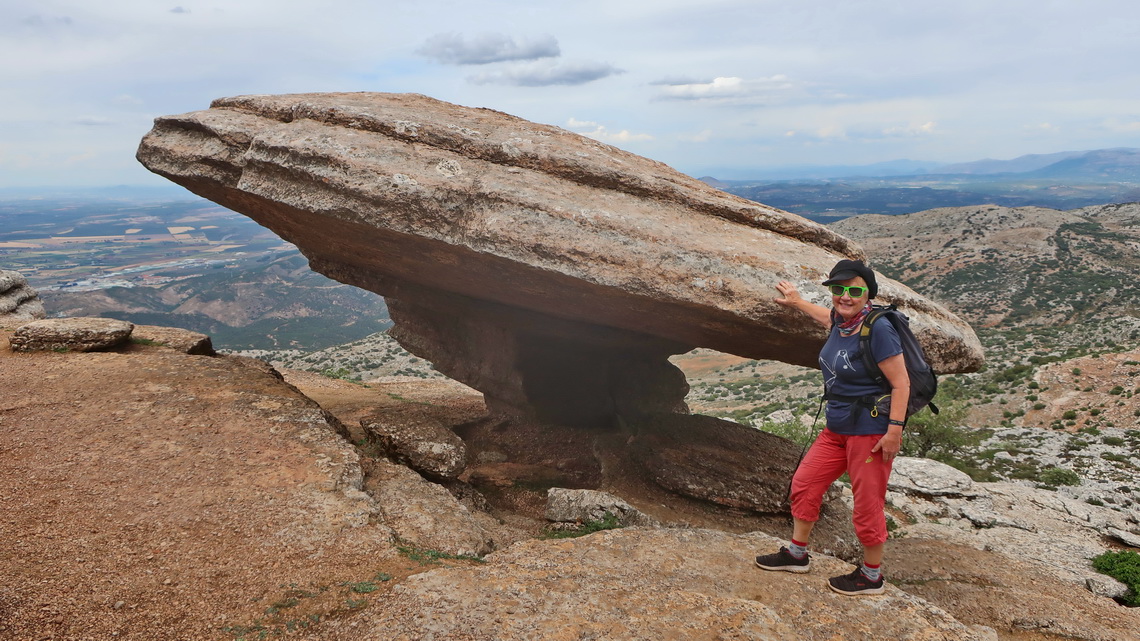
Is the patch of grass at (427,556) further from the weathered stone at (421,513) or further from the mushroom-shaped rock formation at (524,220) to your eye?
the mushroom-shaped rock formation at (524,220)

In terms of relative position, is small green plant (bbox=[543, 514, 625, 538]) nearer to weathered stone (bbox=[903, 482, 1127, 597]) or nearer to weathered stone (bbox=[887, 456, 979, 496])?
weathered stone (bbox=[903, 482, 1127, 597])

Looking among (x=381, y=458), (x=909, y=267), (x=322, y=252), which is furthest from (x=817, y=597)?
(x=909, y=267)

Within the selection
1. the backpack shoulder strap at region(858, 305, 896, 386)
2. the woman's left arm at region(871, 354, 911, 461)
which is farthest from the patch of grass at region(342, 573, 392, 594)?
the backpack shoulder strap at region(858, 305, 896, 386)

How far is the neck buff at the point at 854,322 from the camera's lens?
22.9 feet

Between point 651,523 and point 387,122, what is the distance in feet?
31.6

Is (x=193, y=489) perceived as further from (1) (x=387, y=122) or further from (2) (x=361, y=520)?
(1) (x=387, y=122)

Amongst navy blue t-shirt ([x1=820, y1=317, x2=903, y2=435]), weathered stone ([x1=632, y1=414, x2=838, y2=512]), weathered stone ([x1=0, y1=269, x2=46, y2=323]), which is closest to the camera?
navy blue t-shirt ([x1=820, y1=317, x2=903, y2=435])

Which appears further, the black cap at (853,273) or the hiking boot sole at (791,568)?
the hiking boot sole at (791,568)

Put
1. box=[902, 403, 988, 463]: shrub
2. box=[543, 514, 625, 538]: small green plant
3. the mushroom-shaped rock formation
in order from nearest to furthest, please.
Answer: the mushroom-shaped rock formation < box=[543, 514, 625, 538]: small green plant < box=[902, 403, 988, 463]: shrub

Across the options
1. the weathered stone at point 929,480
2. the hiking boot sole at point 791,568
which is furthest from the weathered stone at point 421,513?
the weathered stone at point 929,480

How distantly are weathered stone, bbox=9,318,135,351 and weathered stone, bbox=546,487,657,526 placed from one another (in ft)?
37.3

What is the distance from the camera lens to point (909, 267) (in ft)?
270

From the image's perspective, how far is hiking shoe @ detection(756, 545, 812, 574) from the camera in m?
7.97

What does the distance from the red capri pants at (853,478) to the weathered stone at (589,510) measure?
416 centimetres
